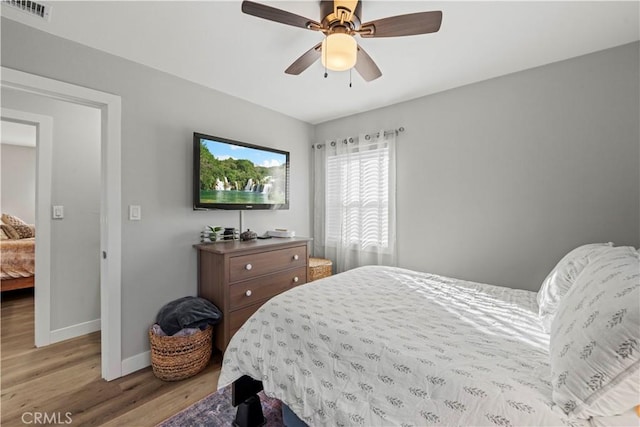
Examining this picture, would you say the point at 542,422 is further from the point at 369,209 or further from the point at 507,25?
the point at 369,209

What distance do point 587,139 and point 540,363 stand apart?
1944mm

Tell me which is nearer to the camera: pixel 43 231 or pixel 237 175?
pixel 43 231

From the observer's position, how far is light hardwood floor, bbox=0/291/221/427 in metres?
1.68

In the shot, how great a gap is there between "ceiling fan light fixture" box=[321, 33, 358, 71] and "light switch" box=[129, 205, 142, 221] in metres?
1.81

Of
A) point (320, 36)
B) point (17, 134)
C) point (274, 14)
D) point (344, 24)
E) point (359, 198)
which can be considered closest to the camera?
point (274, 14)

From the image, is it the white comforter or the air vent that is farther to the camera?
the air vent

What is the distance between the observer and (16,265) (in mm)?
3654

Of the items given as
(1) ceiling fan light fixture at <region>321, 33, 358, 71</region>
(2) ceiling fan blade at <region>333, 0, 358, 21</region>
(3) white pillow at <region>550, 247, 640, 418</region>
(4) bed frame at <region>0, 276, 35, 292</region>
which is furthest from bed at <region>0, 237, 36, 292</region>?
(3) white pillow at <region>550, 247, 640, 418</region>

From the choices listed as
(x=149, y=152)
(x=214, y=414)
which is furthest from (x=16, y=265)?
(x=214, y=414)

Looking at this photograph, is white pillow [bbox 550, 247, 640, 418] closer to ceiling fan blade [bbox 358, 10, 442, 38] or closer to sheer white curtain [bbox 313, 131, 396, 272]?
ceiling fan blade [bbox 358, 10, 442, 38]

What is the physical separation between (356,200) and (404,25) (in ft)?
6.90

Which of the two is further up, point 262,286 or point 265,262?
point 265,262

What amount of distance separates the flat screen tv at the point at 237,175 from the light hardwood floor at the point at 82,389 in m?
1.41

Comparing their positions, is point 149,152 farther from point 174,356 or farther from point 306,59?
point 174,356
